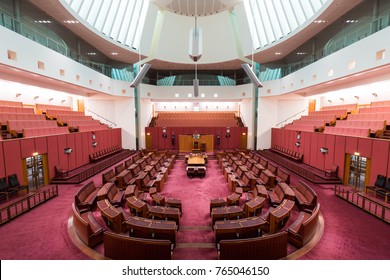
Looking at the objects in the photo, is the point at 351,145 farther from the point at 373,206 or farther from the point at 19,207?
the point at 19,207

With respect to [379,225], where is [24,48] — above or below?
above

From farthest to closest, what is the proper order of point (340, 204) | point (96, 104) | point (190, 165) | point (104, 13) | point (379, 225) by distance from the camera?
1. point (96, 104)
2. point (104, 13)
3. point (190, 165)
4. point (340, 204)
5. point (379, 225)

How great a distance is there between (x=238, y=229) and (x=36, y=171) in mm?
9650

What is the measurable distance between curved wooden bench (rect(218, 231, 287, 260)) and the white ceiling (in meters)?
16.2

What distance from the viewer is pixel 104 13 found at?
13977 mm

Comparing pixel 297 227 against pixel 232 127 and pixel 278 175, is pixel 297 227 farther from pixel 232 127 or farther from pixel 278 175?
pixel 232 127

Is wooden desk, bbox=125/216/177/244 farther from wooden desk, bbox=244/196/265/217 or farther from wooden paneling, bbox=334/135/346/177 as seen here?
wooden paneling, bbox=334/135/346/177

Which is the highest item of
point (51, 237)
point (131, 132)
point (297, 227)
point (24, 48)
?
point (24, 48)

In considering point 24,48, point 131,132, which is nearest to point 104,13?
point 24,48

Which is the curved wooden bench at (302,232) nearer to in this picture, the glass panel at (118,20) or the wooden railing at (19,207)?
the wooden railing at (19,207)

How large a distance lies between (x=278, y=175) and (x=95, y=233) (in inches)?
342

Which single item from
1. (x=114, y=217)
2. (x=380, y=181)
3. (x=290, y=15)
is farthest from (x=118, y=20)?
(x=380, y=181)

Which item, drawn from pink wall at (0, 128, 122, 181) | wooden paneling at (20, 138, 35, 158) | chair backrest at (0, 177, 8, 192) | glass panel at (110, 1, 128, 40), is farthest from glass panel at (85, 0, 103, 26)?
chair backrest at (0, 177, 8, 192)

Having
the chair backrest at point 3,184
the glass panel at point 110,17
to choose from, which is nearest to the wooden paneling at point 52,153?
the chair backrest at point 3,184
